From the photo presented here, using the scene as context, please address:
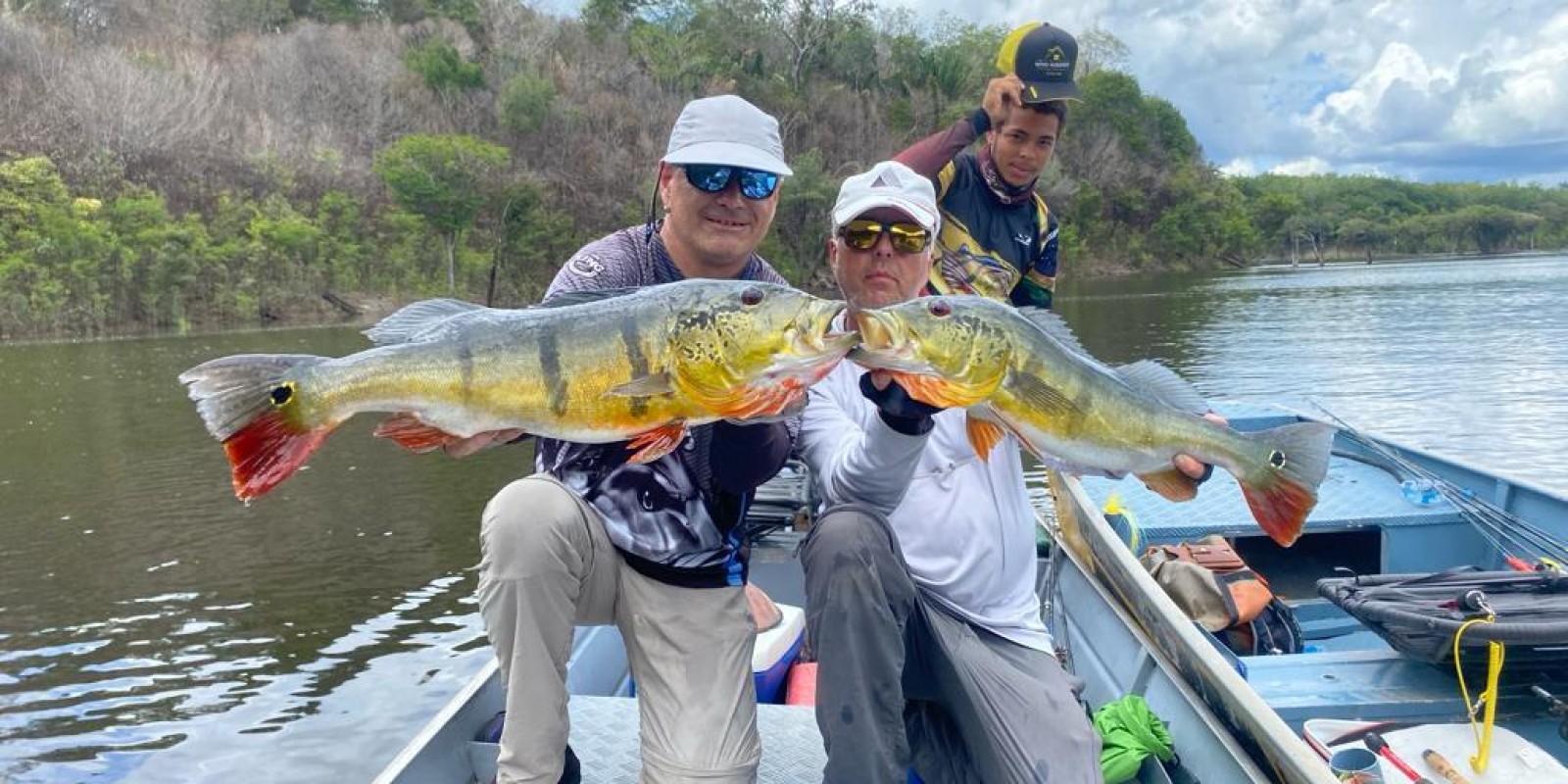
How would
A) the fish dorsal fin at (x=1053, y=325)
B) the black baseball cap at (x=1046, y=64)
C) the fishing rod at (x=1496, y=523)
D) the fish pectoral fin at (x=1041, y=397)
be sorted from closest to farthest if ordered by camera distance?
the fish pectoral fin at (x=1041, y=397) → the fish dorsal fin at (x=1053, y=325) → the black baseball cap at (x=1046, y=64) → the fishing rod at (x=1496, y=523)

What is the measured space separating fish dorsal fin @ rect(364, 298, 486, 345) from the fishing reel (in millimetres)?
4539

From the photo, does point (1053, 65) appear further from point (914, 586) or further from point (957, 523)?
point (914, 586)

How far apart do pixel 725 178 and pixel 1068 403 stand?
1318 mm

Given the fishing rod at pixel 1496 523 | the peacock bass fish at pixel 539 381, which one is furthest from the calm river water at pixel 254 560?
the fishing rod at pixel 1496 523

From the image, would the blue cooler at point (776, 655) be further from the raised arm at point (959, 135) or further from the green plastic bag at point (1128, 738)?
the raised arm at point (959, 135)

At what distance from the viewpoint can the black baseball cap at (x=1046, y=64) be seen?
5070mm

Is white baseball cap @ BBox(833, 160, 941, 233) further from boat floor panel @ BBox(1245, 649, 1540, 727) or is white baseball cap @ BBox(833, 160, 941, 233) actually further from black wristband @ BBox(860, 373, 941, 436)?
boat floor panel @ BBox(1245, 649, 1540, 727)

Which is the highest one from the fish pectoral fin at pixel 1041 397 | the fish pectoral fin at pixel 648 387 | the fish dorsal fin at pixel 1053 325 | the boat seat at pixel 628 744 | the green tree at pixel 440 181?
the green tree at pixel 440 181

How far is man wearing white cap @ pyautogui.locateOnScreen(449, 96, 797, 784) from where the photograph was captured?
3256 mm

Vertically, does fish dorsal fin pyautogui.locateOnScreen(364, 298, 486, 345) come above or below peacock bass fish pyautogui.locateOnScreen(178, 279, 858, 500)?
above

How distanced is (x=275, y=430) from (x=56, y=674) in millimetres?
7410

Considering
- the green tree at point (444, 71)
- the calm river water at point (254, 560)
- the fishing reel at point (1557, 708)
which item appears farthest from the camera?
the green tree at point (444, 71)

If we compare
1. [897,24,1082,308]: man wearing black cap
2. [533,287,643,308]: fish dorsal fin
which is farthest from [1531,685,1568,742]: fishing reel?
[533,287,643,308]: fish dorsal fin

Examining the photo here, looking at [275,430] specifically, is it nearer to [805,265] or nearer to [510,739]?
[510,739]
